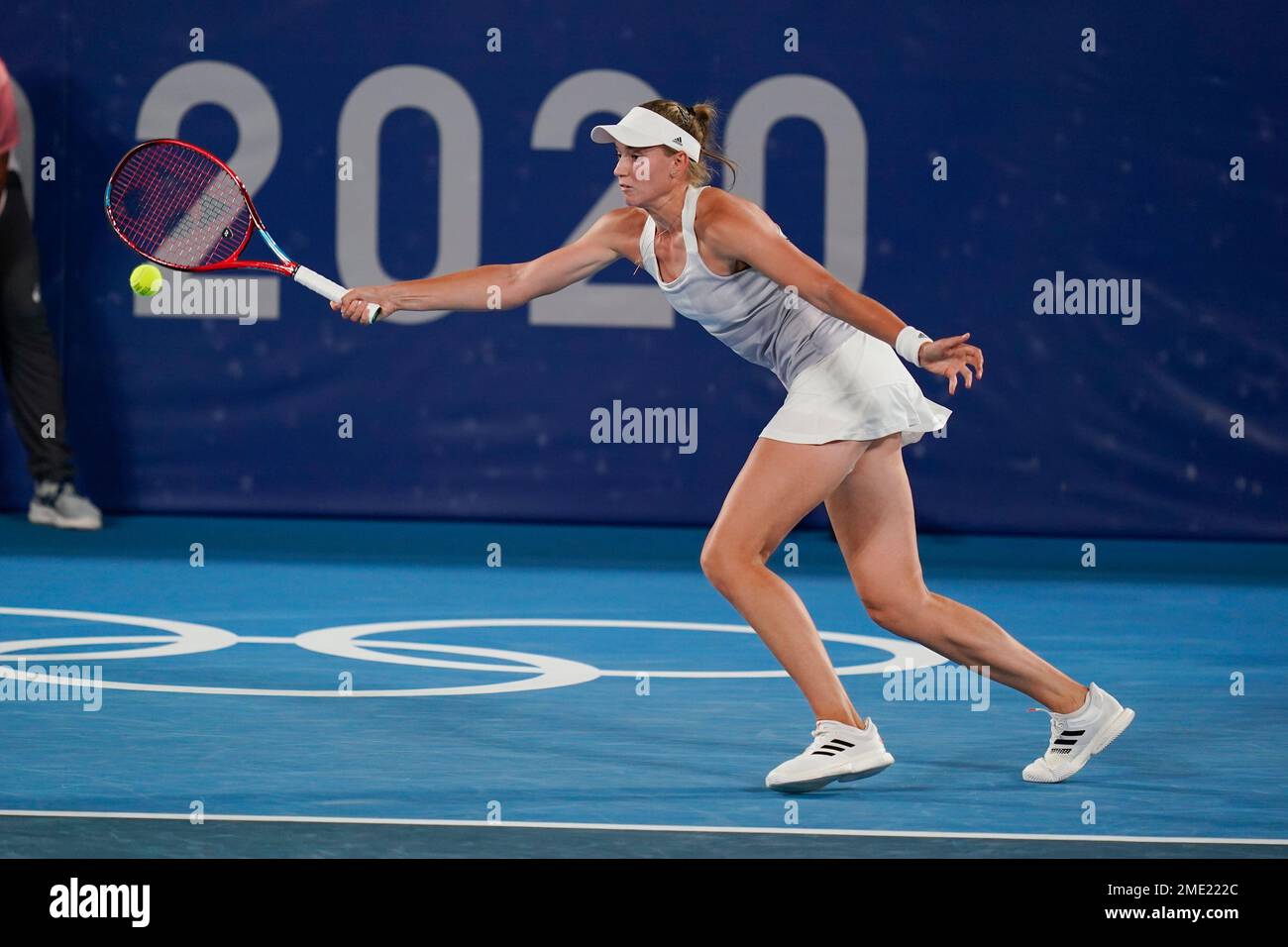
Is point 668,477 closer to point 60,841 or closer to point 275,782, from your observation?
point 275,782

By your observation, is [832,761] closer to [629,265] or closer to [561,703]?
[561,703]

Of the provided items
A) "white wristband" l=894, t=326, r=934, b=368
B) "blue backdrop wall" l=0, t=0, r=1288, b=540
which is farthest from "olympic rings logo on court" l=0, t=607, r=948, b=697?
"blue backdrop wall" l=0, t=0, r=1288, b=540

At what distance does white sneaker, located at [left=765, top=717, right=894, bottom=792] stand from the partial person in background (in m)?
5.85

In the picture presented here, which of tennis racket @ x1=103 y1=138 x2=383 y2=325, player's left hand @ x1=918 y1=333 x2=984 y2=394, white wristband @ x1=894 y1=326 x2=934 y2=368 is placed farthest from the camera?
tennis racket @ x1=103 y1=138 x2=383 y2=325

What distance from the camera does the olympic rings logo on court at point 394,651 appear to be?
6324 mm

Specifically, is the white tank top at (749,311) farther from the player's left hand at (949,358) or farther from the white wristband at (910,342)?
the player's left hand at (949,358)

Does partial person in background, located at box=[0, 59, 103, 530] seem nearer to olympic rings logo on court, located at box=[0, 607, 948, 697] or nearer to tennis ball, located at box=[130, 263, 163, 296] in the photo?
olympic rings logo on court, located at box=[0, 607, 948, 697]

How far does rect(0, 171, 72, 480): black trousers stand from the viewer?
10.0m

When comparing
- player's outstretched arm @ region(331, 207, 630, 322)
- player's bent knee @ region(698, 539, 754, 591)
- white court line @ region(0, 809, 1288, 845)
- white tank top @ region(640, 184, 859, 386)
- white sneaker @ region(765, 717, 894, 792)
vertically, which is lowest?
white court line @ region(0, 809, 1288, 845)

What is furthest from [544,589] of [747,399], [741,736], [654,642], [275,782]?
[275,782]

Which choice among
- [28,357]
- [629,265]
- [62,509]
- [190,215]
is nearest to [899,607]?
[190,215]

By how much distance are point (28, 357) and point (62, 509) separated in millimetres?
723

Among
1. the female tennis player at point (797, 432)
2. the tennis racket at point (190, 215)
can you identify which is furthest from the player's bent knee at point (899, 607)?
the tennis racket at point (190, 215)

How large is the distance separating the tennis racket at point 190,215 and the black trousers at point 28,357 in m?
3.87
